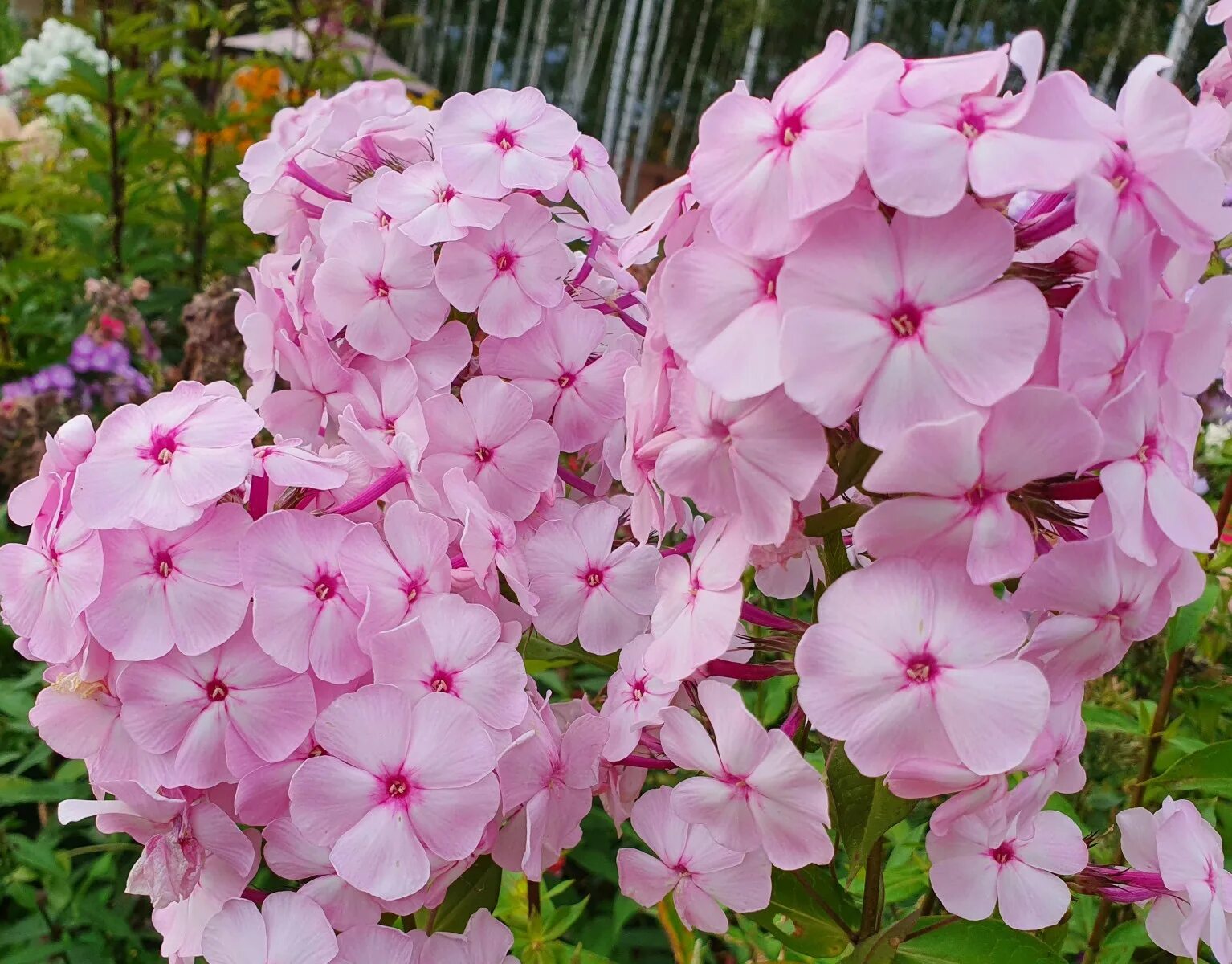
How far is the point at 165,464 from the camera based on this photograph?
0.53 m

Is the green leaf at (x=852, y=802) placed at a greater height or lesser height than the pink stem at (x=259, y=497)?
lesser

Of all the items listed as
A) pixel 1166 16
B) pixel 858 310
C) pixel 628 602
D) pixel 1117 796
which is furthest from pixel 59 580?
pixel 1166 16

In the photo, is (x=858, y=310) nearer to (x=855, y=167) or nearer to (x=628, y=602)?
(x=855, y=167)

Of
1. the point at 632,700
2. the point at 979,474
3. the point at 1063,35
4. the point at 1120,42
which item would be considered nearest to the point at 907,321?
the point at 979,474

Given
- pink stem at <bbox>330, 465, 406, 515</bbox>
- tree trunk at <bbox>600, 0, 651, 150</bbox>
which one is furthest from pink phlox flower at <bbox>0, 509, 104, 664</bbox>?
tree trunk at <bbox>600, 0, 651, 150</bbox>

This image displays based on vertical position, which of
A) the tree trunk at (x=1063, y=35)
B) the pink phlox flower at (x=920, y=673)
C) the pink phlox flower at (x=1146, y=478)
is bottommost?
the tree trunk at (x=1063, y=35)

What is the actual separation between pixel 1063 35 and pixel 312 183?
9804 millimetres

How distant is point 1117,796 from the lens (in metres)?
1.26

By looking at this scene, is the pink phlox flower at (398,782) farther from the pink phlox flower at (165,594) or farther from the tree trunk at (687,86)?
the tree trunk at (687,86)

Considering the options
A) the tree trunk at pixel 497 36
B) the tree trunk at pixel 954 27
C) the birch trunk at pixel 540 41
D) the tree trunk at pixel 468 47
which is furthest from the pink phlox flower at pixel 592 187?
the tree trunk at pixel 468 47

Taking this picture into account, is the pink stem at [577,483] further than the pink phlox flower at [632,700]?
Yes

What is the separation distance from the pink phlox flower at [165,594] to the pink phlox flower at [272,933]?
144 millimetres

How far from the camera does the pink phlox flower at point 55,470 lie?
0.58 m

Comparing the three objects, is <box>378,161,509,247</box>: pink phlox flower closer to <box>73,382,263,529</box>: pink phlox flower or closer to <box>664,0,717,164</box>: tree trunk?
<box>73,382,263,529</box>: pink phlox flower
